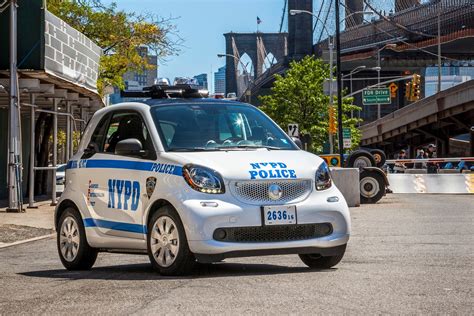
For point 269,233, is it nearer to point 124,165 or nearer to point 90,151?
point 124,165

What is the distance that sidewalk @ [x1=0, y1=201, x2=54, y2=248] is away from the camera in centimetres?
1825

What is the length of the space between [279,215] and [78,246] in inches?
104

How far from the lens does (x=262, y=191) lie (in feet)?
31.5

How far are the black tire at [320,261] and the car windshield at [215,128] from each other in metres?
1.13

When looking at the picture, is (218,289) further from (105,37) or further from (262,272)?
(105,37)

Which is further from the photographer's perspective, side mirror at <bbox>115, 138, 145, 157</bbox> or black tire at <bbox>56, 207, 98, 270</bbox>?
black tire at <bbox>56, 207, 98, 270</bbox>

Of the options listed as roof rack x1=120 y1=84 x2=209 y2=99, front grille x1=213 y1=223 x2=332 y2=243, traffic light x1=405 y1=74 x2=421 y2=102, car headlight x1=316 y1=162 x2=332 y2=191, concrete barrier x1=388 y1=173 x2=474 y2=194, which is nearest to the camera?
front grille x1=213 y1=223 x2=332 y2=243

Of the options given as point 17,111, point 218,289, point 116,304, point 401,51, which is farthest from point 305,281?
point 401,51

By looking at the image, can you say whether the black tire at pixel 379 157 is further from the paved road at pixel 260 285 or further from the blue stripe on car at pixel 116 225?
the blue stripe on car at pixel 116 225

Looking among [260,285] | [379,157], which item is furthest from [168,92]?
[379,157]

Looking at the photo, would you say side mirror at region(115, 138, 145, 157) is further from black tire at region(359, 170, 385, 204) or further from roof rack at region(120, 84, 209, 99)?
black tire at region(359, 170, 385, 204)

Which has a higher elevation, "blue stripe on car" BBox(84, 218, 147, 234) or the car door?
the car door

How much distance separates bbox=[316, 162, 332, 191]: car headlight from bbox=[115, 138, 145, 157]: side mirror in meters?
1.75

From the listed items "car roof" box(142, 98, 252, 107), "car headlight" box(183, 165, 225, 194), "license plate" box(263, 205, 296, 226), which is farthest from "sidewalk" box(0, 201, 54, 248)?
"license plate" box(263, 205, 296, 226)
